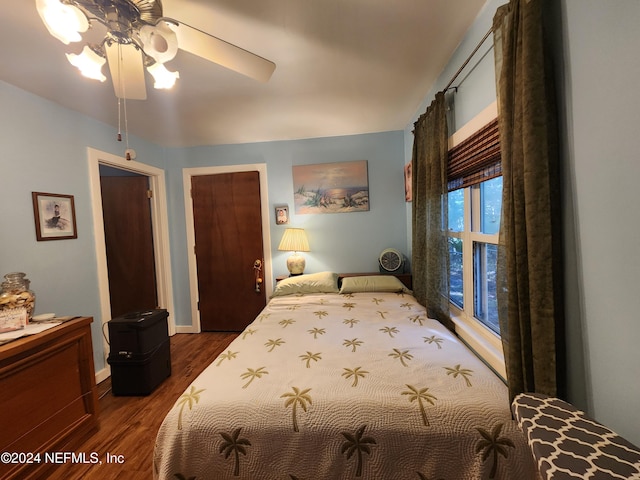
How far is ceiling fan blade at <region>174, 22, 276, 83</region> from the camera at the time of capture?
1123 millimetres

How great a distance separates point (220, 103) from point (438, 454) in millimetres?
2562

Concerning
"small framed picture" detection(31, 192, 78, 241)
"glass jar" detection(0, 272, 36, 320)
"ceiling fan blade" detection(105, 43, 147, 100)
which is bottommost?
"glass jar" detection(0, 272, 36, 320)

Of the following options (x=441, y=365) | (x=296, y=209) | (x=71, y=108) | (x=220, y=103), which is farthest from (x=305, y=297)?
(x=71, y=108)

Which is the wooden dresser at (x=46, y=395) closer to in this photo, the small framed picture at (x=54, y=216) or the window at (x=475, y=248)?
the small framed picture at (x=54, y=216)

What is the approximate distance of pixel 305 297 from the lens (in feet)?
8.19

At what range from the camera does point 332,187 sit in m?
3.06

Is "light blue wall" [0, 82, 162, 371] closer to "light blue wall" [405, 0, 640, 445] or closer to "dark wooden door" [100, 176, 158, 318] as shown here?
"dark wooden door" [100, 176, 158, 318]

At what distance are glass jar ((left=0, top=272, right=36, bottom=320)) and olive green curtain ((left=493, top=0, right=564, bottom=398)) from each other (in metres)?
2.61

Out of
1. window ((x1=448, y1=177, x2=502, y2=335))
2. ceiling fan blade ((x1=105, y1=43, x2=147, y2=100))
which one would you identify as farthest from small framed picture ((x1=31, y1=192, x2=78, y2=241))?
window ((x1=448, y1=177, x2=502, y2=335))

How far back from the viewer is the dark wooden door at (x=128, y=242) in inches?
121

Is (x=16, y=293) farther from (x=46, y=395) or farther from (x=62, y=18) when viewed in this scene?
(x=62, y=18)

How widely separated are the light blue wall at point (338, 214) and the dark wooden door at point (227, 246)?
22 cm

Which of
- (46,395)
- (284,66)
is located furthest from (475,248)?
(46,395)

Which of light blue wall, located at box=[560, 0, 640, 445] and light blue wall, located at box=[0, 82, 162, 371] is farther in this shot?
light blue wall, located at box=[0, 82, 162, 371]
